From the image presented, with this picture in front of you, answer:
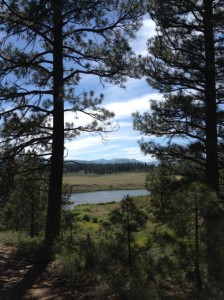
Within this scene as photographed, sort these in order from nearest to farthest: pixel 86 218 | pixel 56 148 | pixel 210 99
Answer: pixel 56 148
pixel 210 99
pixel 86 218

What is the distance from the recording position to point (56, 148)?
968 centimetres

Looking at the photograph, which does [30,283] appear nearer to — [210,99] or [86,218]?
[210,99]

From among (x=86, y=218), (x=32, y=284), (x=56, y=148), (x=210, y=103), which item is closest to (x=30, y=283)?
(x=32, y=284)

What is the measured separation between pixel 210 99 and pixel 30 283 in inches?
232

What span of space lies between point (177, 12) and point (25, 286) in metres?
7.11

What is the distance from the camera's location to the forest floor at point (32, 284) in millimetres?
6422

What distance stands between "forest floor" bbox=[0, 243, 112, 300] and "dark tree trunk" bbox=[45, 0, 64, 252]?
3.37 ft

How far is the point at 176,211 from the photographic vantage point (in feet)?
20.4

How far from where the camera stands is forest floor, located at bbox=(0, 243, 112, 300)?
21.1 ft

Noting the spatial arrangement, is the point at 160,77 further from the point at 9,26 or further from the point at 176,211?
the point at 176,211

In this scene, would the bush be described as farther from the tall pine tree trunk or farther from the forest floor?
the tall pine tree trunk

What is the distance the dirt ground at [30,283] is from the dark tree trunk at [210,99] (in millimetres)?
4238

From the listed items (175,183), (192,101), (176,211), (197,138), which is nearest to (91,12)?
(192,101)

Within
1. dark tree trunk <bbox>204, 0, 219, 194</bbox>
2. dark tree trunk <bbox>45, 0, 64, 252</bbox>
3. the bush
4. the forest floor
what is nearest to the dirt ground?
the forest floor
